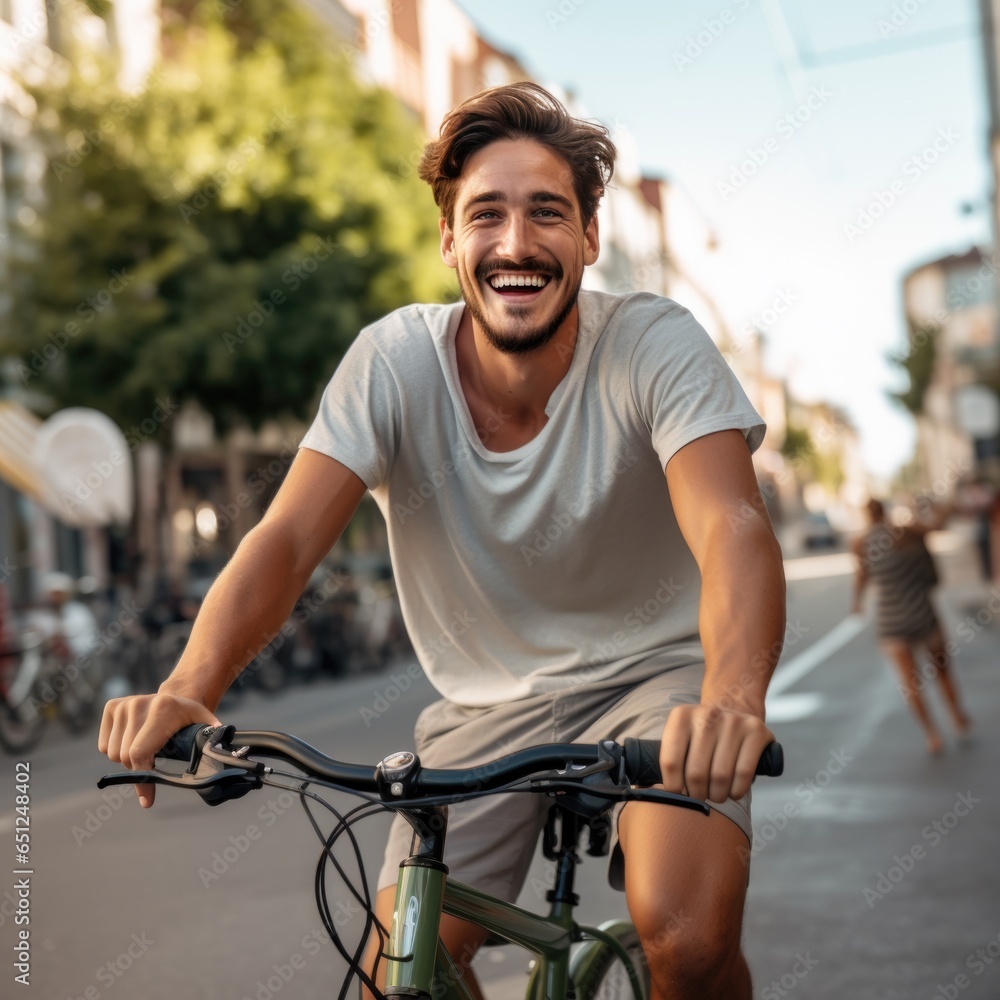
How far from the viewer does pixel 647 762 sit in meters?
1.77

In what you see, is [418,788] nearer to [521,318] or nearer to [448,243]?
[521,318]

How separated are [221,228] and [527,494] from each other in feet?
57.1

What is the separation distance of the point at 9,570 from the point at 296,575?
61.6ft

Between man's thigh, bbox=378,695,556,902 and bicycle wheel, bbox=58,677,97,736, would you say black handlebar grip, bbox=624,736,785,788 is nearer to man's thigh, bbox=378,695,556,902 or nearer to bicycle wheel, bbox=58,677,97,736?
man's thigh, bbox=378,695,556,902

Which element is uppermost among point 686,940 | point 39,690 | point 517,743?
point 517,743

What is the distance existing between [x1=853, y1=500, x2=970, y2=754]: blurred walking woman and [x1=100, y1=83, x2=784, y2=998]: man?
24.6 feet

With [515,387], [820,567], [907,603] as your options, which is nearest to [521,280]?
[515,387]

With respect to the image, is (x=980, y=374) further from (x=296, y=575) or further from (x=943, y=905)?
(x=296, y=575)

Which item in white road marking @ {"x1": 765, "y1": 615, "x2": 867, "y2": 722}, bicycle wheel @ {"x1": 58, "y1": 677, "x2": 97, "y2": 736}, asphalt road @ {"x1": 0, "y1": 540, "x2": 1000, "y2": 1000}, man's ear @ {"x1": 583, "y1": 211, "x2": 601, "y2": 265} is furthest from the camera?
bicycle wheel @ {"x1": 58, "y1": 677, "x2": 97, "y2": 736}

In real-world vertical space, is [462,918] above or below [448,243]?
below

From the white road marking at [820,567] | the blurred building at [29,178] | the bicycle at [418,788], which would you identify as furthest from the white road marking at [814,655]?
the white road marking at [820,567]

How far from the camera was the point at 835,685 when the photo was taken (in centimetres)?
1350

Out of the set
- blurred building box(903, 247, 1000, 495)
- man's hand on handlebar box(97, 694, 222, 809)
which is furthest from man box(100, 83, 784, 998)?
blurred building box(903, 247, 1000, 495)

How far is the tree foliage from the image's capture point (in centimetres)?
1758
